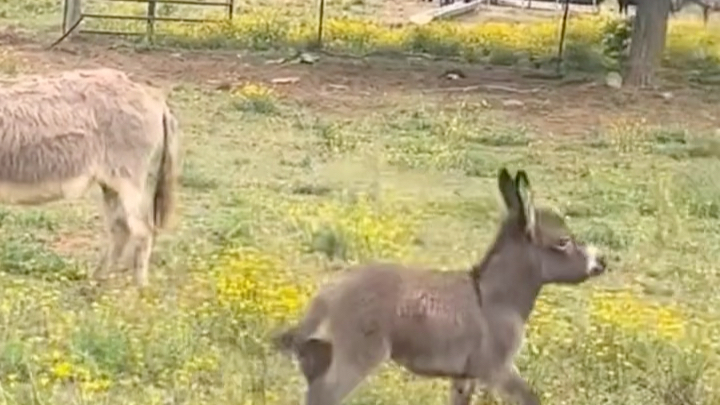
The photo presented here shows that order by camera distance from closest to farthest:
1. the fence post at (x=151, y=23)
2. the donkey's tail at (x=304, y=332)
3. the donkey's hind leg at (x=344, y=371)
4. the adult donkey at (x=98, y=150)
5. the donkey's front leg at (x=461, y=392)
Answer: the donkey's hind leg at (x=344, y=371)
the donkey's tail at (x=304, y=332)
the donkey's front leg at (x=461, y=392)
the adult donkey at (x=98, y=150)
the fence post at (x=151, y=23)

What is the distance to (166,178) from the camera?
11.1m

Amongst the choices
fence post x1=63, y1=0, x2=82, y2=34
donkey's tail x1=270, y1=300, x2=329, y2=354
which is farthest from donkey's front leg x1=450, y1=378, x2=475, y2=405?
fence post x1=63, y1=0, x2=82, y2=34

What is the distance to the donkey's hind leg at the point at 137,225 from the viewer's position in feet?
34.7

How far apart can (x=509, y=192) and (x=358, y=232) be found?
13.6ft

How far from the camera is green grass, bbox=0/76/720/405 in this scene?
7.60m

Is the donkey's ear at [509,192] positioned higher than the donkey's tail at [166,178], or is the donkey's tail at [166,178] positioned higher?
the donkey's ear at [509,192]

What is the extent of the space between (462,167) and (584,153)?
8.48 feet

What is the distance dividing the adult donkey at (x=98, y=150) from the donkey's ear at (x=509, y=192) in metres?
3.60

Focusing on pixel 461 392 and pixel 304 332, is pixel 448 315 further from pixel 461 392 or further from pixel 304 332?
pixel 304 332

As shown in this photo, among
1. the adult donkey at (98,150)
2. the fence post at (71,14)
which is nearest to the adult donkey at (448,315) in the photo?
the adult donkey at (98,150)

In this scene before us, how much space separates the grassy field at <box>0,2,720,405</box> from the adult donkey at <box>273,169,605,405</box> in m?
0.47

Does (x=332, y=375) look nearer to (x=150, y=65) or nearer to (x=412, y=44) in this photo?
(x=150, y=65)

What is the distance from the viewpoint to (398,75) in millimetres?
24688

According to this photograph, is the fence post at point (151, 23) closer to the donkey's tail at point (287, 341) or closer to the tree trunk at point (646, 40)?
the tree trunk at point (646, 40)
